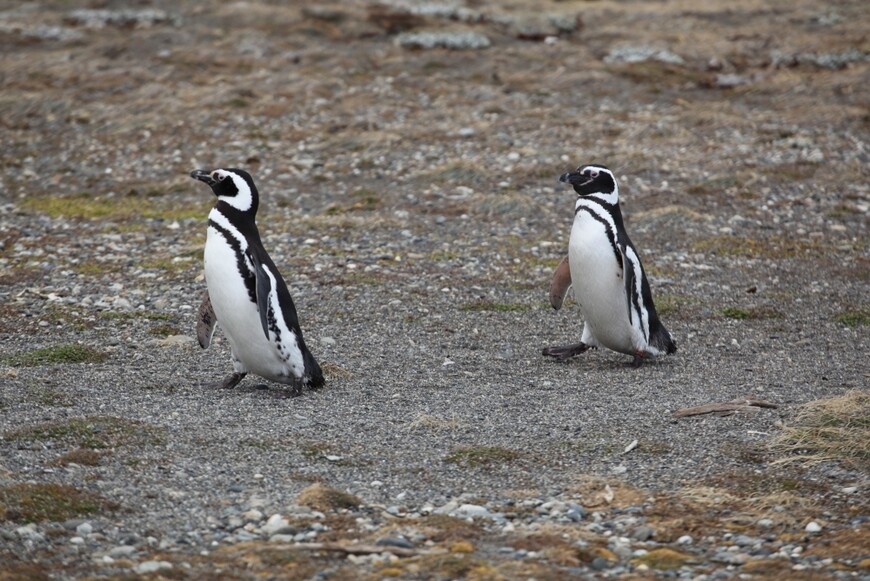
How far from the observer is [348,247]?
10.7m

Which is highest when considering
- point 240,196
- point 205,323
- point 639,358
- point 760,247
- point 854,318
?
point 240,196

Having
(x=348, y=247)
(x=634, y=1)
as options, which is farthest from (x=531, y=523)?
(x=634, y=1)

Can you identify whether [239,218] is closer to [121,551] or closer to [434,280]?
[434,280]

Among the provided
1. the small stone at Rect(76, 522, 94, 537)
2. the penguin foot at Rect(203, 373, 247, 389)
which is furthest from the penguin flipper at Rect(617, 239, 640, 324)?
the small stone at Rect(76, 522, 94, 537)

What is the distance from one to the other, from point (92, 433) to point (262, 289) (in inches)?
61.1

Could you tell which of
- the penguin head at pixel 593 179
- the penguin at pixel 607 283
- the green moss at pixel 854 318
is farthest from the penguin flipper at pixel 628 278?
the green moss at pixel 854 318

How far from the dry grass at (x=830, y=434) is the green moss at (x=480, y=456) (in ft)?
4.05

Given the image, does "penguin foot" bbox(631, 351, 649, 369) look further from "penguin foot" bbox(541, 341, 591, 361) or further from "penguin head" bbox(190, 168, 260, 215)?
"penguin head" bbox(190, 168, 260, 215)

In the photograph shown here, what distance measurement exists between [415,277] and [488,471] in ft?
14.7

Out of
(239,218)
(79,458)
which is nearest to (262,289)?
(239,218)

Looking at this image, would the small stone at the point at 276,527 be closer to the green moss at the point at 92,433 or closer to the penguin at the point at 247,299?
the green moss at the point at 92,433

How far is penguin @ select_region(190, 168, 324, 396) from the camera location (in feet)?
22.8

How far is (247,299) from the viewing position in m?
7.00

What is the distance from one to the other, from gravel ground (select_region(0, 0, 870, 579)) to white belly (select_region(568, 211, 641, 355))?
10.3 inches
